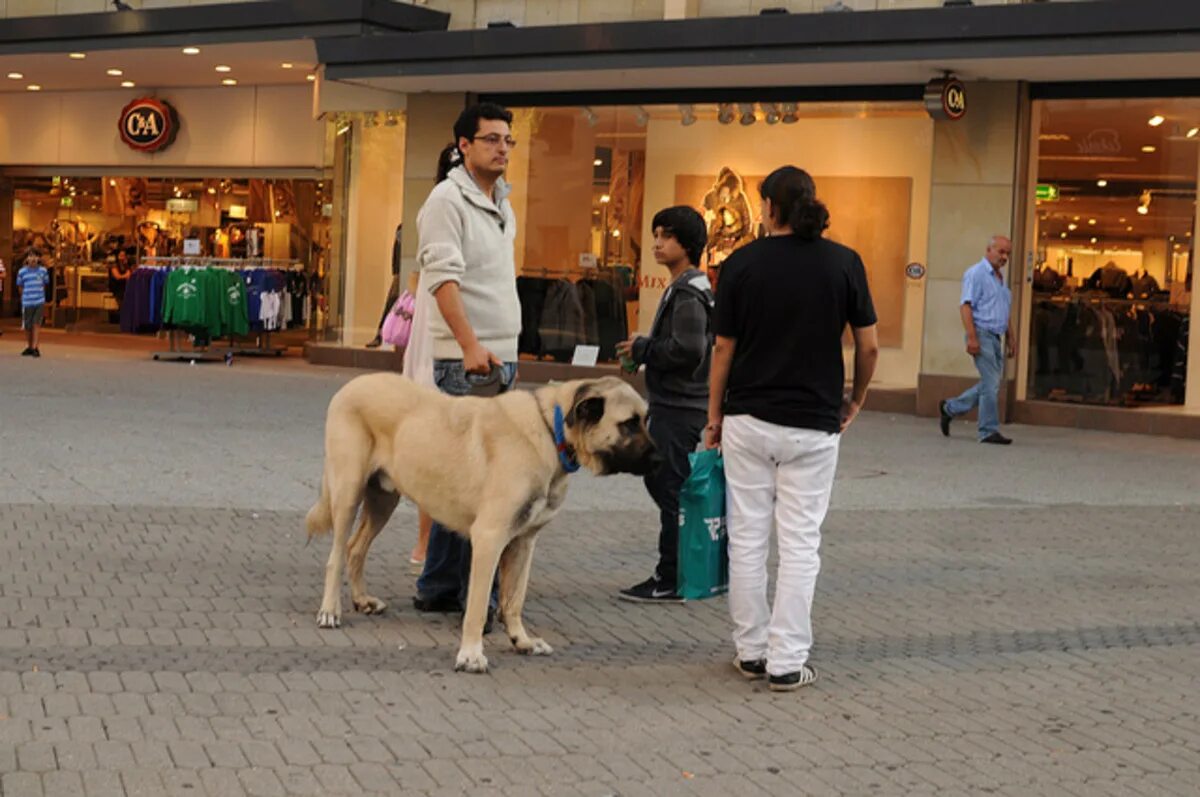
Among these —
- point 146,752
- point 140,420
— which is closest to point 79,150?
point 140,420

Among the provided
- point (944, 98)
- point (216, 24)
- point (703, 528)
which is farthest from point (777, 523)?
point (216, 24)

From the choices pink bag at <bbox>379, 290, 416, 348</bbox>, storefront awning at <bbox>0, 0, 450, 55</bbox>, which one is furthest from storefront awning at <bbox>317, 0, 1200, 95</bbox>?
pink bag at <bbox>379, 290, 416, 348</bbox>

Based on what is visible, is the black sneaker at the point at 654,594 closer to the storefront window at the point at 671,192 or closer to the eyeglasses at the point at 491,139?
the eyeglasses at the point at 491,139

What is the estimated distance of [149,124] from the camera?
27.8 m

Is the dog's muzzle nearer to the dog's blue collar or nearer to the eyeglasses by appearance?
the dog's blue collar

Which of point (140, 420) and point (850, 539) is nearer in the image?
point (850, 539)

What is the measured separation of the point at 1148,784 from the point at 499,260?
3.69 metres

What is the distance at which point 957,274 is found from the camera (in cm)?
1897

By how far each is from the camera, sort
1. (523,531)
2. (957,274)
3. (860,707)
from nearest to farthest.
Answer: (860,707)
(523,531)
(957,274)

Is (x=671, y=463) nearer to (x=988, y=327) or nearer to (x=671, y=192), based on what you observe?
(x=988, y=327)

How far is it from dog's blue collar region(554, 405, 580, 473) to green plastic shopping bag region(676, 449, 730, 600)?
69 cm

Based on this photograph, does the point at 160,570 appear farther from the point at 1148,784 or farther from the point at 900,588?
the point at 1148,784

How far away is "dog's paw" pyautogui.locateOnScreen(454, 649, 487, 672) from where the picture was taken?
6898mm

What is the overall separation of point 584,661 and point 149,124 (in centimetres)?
2240
